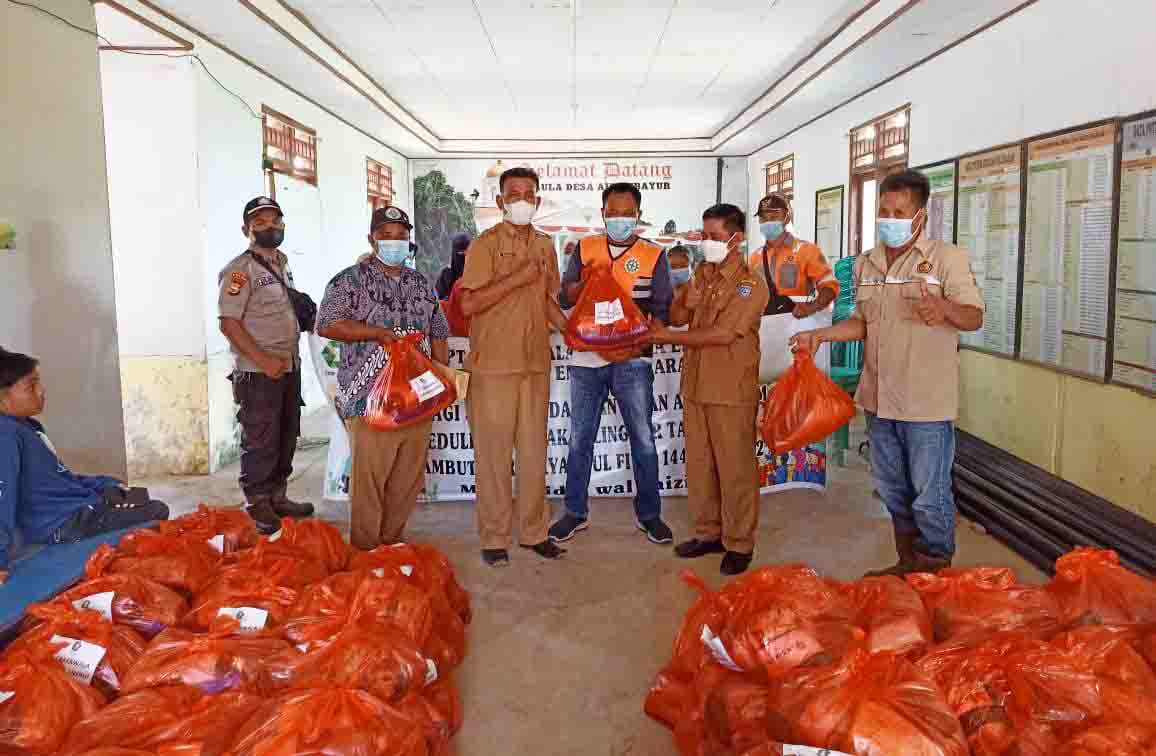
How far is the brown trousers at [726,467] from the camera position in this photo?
3.51 m

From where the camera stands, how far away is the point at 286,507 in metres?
4.34

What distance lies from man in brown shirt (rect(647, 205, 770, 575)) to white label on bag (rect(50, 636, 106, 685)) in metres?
2.25

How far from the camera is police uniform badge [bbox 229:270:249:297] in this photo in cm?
388

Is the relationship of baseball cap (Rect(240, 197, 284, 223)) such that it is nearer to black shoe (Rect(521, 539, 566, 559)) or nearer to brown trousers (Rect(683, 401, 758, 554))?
black shoe (Rect(521, 539, 566, 559))

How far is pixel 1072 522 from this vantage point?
3.65m

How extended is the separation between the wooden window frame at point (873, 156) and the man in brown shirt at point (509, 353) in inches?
145

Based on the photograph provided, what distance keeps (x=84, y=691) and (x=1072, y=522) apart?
3577 millimetres

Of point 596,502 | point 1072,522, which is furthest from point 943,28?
point 596,502

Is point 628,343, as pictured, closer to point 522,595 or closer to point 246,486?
point 522,595

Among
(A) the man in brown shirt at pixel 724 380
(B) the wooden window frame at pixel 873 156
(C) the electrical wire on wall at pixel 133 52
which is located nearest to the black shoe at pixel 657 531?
(A) the man in brown shirt at pixel 724 380

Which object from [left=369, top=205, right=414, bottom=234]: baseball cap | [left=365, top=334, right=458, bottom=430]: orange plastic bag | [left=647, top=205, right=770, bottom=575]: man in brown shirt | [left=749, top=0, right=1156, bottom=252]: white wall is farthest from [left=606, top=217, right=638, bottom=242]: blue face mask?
[left=749, top=0, right=1156, bottom=252]: white wall

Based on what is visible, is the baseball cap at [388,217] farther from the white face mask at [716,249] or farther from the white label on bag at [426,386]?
the white face mask at [716,249]

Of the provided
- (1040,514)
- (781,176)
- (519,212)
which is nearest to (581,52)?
(519,212)

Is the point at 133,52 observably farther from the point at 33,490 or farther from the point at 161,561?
the point at 161,561
